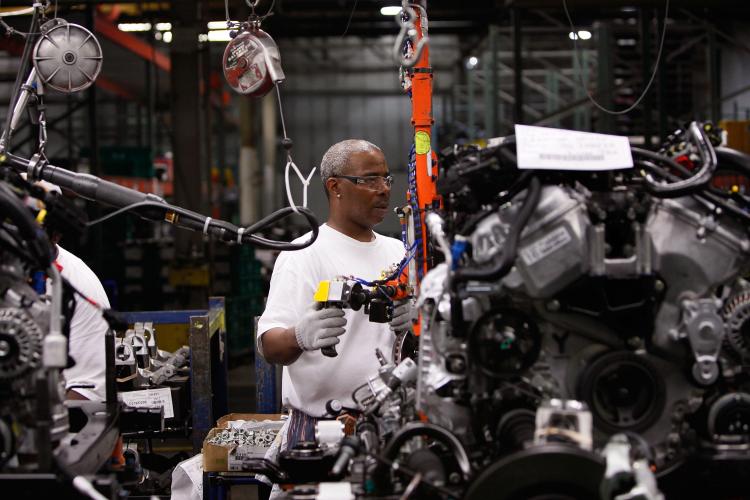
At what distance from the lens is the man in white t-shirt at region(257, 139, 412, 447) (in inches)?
116

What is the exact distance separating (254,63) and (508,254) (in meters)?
1.25

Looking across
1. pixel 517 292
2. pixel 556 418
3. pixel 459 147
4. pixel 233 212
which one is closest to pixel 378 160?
pixel 459 147

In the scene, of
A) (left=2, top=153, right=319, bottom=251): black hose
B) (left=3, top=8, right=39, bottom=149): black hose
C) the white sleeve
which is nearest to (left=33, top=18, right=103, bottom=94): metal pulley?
(left=3, top=8, right=39, bottom=149): black hose

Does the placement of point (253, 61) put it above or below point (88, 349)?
above

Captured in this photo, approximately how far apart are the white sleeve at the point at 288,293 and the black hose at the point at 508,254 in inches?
46.3

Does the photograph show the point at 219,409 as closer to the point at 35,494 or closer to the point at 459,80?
the point at 35,494

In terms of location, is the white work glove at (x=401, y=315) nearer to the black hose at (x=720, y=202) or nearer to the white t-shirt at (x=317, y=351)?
Result: the white t-shirt at (x=317, y=351)

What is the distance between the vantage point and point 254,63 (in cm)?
269

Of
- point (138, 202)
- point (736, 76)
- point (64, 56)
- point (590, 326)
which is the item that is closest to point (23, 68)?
point (64, 56)

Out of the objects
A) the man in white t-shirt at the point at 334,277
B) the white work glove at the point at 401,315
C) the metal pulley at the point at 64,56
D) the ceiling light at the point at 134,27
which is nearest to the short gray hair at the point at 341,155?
the man in white t-shirt at the point at 334,277

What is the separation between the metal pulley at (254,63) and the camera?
105 inches

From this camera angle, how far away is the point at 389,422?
223 centimetres

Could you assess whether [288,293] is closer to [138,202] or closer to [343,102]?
[138,202]

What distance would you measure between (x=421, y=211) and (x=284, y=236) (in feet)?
27.6
